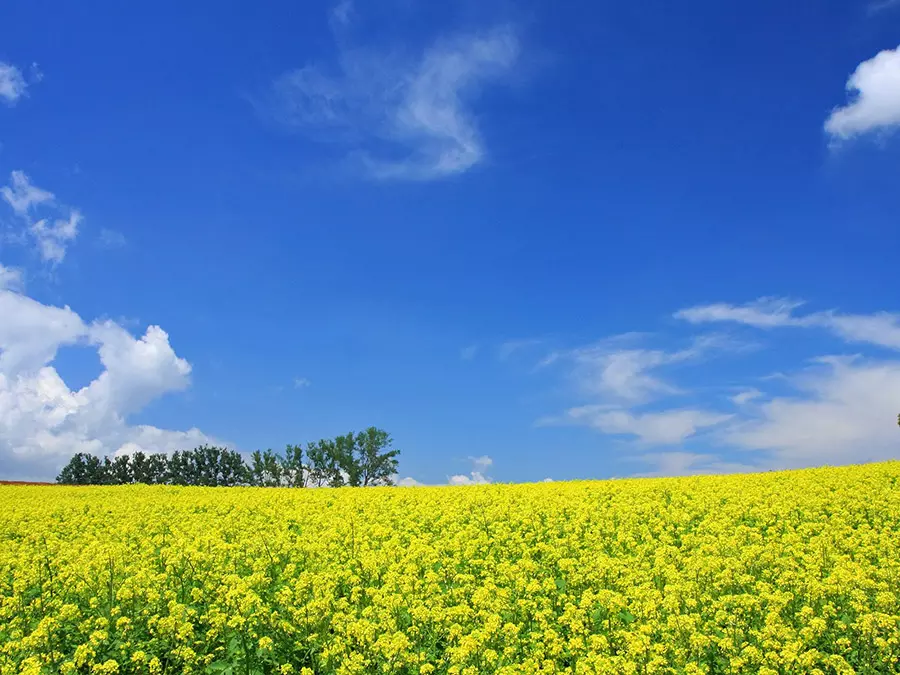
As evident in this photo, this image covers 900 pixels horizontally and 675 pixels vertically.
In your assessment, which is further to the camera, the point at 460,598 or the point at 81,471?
the point at 81,471

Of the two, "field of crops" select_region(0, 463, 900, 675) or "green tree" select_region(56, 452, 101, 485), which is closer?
"field of crops" select_region(0, 463, 900, 675)

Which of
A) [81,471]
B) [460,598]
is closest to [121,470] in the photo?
[81,471]

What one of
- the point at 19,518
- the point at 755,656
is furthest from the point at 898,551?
the point at 19,518

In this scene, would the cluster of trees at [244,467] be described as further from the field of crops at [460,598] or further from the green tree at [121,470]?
the field of crops at [460,598]

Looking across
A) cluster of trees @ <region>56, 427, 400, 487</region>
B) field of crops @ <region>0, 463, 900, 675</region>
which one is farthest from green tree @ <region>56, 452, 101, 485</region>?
field of crops @ <region>0, 463, 900, 675</region>

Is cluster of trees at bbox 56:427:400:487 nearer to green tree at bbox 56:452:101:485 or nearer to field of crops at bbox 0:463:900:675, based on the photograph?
green tree at bbox 56:452:101:485

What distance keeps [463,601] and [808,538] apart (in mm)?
11420

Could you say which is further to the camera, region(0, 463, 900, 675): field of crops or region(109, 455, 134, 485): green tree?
region(109, 455, 134, 485): green tree

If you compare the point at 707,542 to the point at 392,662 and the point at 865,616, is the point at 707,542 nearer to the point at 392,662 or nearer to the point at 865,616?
the point at 865,616

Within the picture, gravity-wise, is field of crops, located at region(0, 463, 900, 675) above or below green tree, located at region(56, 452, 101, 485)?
below

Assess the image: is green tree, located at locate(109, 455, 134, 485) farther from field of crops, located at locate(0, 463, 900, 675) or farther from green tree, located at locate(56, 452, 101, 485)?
field of crops, located at locate(0, 463, 900, 675)

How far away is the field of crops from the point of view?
9.40m

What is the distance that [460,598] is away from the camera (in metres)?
11.4

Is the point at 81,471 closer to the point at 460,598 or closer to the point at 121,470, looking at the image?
the point at 121,470
